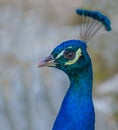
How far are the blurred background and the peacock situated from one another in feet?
4.69

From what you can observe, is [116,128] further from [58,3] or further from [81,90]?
[81,90]

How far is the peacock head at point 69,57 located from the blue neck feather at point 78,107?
0.26 ft

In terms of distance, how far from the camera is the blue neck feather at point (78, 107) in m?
3.58

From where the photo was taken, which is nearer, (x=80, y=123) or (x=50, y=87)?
(x=80, y=123)

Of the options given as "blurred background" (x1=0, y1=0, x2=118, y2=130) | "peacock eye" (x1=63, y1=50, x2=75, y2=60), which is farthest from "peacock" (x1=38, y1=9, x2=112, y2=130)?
"blurred background" (x1=0, y1=0, x2=118, y2=130)

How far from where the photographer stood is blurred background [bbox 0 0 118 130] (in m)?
5.09

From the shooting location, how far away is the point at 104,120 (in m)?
5.02

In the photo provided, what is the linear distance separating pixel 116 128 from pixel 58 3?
106 centimetres

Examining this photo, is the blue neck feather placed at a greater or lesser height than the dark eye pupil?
lesser

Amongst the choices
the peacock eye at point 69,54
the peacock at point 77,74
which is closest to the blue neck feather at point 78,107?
the peacock at point 77,74

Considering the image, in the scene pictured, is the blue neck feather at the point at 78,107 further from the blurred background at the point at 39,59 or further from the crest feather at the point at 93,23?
the blurred background at the point at 39,59

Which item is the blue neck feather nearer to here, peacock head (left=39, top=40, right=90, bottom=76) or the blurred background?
peacock head (left=39, top=40, right=90, bottom=76)

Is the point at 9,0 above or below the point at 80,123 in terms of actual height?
above

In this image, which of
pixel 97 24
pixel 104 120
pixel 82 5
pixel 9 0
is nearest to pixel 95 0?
pixel 82 5
